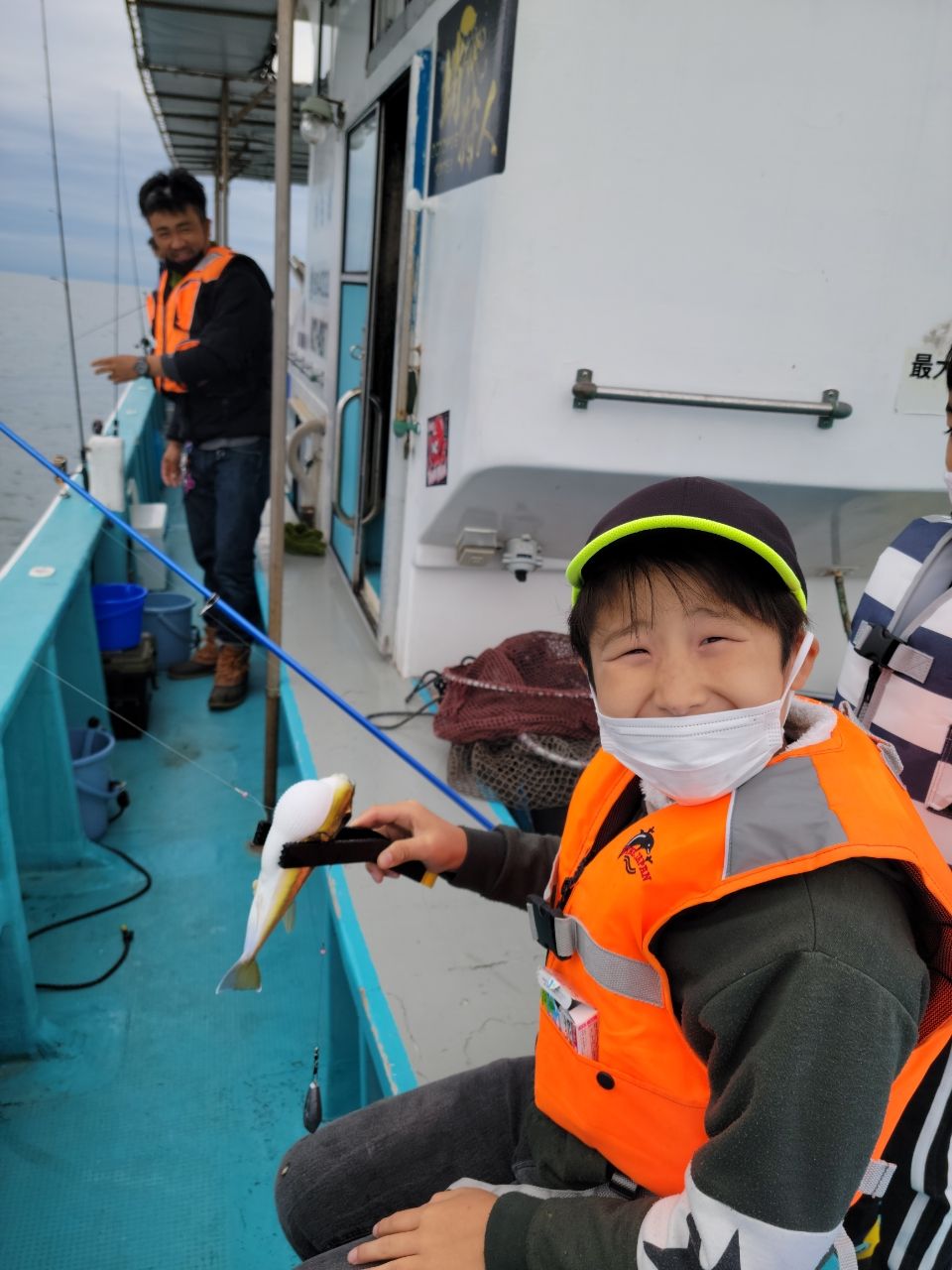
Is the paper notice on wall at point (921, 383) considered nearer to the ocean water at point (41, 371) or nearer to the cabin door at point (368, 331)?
the cabin door at point (368, 331)

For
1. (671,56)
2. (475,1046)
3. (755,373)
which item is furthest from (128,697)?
(671,56)

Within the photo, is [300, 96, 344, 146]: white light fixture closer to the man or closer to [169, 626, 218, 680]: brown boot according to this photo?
the man

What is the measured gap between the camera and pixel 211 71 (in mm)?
6523

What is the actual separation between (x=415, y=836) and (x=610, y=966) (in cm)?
45

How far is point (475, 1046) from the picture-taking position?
1.75 metres

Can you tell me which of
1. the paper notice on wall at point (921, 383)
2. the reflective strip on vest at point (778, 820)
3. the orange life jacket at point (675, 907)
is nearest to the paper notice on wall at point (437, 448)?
the paper notice on wall at point (921, 383)

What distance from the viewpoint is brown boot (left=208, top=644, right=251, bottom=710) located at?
407cm

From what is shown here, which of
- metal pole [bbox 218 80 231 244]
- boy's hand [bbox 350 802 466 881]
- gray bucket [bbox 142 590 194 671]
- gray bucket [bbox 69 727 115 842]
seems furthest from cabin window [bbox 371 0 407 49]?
metal pole [bbox 218 80 231 244]

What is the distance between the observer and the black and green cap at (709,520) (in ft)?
2.87

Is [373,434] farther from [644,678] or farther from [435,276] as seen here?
[644,678]

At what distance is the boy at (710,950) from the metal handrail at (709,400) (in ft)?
5.32

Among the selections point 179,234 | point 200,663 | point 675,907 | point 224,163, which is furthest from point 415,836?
point 224,163

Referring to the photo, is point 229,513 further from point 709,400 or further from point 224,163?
Answer: point 224,163

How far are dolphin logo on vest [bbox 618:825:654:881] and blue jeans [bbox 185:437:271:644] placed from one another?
3.03m
